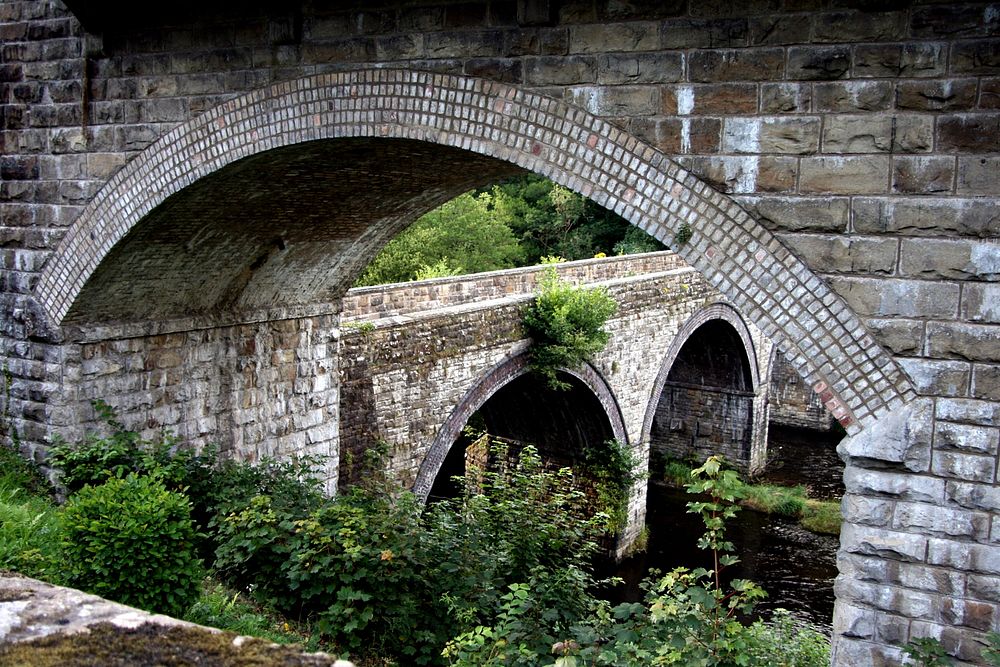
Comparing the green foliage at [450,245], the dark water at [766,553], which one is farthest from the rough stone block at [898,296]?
the green foliage at [450,245]

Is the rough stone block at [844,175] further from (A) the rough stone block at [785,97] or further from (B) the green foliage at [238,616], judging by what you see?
(B) the green foliage at [238,616]

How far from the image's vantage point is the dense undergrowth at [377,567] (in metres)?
5.16

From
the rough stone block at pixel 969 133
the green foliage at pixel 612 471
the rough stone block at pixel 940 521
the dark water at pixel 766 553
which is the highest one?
the rough stone block at pixel 969 133

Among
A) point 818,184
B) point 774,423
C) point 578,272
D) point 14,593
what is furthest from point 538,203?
point 14,593

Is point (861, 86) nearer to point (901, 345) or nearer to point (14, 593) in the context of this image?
point (901, 345)

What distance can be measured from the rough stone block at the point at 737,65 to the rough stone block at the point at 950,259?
4.07 ft

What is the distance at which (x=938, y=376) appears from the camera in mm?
4848

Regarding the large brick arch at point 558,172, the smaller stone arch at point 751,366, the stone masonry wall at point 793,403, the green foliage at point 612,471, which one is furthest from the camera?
the stone masonry wall at point 793,403

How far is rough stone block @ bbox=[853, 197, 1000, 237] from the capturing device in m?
4.74

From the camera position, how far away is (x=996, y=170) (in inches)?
185

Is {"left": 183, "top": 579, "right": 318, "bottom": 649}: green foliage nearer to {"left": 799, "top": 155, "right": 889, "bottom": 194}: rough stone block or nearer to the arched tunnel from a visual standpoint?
the arched tunnel

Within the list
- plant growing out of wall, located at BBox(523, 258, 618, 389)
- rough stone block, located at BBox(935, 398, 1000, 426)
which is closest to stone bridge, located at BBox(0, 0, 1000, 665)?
rough stone block, located at BBox(935, 398, 1000, 426)

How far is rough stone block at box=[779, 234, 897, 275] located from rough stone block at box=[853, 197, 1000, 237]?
8 cm

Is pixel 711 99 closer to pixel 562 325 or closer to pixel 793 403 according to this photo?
pixel 562 325
